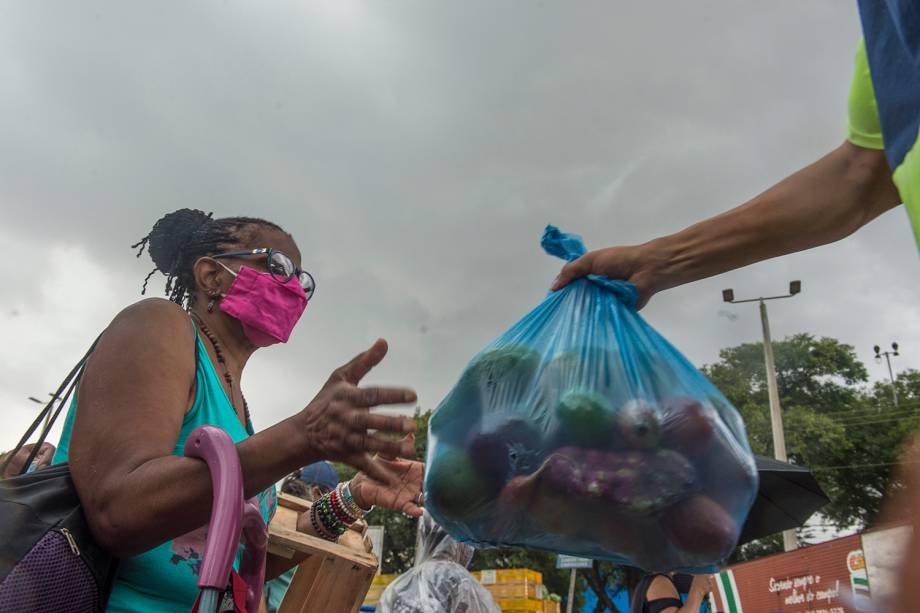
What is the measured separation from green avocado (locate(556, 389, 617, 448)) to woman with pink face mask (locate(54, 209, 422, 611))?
316 millimetres

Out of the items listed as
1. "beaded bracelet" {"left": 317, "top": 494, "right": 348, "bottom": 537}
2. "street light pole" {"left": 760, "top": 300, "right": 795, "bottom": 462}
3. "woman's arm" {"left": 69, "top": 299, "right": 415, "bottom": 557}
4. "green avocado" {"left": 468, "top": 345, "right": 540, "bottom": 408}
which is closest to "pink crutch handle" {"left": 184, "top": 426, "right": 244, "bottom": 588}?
"woman's arm" {"left": 69, "top": 299, "right": 415, "bottom": 557}

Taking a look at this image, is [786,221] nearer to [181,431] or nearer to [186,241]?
[181,431]

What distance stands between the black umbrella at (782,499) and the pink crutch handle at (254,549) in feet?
9.47

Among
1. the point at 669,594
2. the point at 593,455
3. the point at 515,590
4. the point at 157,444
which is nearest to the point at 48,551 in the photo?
the point at 157,444

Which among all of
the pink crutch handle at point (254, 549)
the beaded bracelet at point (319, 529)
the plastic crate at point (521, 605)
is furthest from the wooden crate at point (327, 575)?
the plastic crate at point (521, 605)

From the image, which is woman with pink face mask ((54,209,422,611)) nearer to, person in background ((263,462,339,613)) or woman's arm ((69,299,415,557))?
woman's arm ((69,299,415,557))

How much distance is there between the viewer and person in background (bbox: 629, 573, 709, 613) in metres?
3.38

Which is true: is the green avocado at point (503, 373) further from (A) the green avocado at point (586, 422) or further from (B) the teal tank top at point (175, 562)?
(B) the teal tank top at point (175, 562)

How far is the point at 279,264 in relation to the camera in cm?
221

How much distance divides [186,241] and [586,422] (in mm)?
1648

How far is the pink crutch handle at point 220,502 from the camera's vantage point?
3.44 feet

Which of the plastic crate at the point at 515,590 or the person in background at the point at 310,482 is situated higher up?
the person in background at the point at 310,482

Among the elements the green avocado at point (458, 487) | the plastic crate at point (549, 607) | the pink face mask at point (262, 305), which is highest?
the pink face mask at point (262, 305)

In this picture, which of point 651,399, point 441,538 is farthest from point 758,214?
point 441,538
